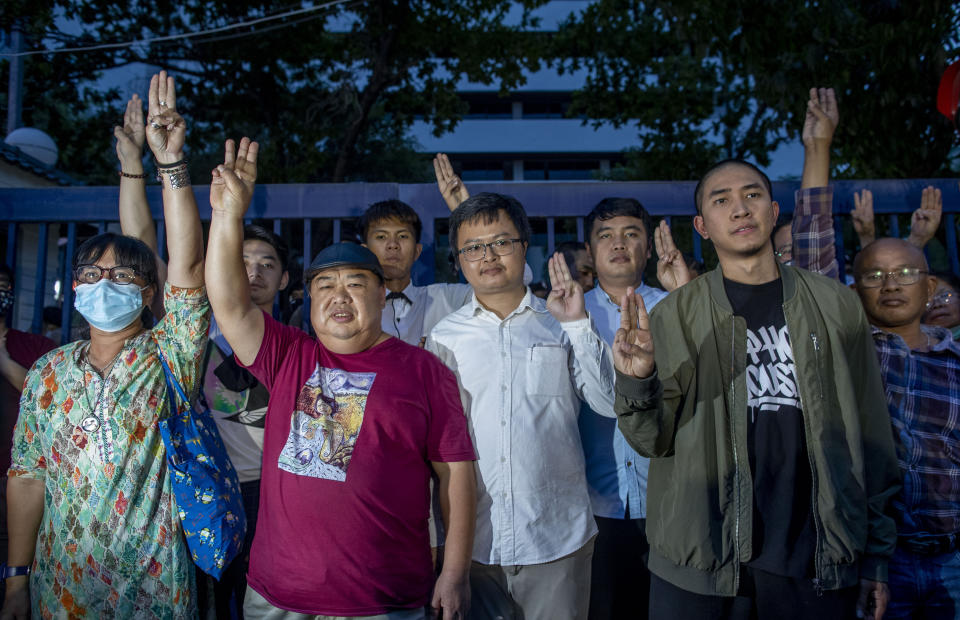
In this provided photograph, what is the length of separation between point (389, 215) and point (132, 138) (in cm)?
118

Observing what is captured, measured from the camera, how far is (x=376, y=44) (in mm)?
11016

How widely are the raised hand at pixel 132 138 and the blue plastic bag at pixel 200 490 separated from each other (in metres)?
1.11

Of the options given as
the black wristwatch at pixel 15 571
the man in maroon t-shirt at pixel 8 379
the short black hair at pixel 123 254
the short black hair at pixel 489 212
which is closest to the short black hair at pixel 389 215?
the short black hair at pixel 489 212

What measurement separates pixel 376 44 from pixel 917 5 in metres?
7.84

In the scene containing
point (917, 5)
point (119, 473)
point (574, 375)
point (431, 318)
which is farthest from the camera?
point (917, 5)

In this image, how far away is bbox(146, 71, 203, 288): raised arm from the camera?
2371mm

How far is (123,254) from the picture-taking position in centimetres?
252

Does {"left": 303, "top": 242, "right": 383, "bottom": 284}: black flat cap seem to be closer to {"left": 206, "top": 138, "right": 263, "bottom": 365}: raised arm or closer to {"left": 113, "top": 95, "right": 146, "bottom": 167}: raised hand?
{"left": 206, "top": 138, "right": 263, "bottom": 365}: raised arm

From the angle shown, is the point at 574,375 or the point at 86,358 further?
the point at 574,375

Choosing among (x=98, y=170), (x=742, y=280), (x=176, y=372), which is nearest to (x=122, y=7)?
(x=98, y=170)

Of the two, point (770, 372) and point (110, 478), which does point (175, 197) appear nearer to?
point (110, 478)

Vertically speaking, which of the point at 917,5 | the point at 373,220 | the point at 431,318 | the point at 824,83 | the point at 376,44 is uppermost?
the point at 376,44

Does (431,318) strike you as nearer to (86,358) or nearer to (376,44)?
(86,358)

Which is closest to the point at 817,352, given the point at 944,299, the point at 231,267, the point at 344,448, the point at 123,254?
the point at 344,448
